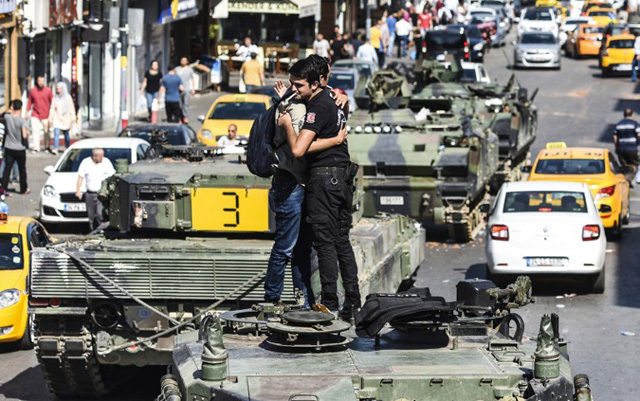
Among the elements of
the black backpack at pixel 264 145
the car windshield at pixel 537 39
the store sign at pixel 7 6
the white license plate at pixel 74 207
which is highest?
the store sign at pixel 7 6

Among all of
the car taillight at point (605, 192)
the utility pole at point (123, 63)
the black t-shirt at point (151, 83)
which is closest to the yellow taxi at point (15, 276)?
the car taillight at point (605, 192)

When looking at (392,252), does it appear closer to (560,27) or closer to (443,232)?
(443,232)

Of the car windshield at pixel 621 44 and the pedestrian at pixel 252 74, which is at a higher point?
the car windshield at pixel 621 44

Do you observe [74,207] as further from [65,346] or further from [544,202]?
[65,346]

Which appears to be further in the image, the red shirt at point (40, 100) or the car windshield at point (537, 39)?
the car windshield at point (537, 39)

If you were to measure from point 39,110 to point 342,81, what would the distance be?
9981mm

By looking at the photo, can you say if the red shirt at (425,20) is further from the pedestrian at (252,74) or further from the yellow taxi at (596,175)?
the yellow taxi at (596,175)

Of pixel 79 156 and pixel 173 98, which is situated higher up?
pixel 173 98

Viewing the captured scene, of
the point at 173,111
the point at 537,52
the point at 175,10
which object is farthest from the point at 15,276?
the point at 537,52

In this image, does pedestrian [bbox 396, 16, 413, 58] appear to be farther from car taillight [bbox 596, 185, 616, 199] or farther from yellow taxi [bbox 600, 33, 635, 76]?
car taillight [bbox 596, 185, 616, 199]

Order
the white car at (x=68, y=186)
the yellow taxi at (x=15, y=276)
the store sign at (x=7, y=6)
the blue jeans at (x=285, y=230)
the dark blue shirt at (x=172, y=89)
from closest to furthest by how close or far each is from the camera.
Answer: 1. the blue jeans at (x=285, y=230)
2. the yellow taxi at (x=15, y=276)
3. the white car at (x=68, y=186)
4. the store sign at (x=7, y=6)
5. the dark blue shirt at (x=172, y=89)

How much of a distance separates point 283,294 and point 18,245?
5459mm

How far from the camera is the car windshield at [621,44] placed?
173 ft

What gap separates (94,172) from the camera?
2238 centimetres
